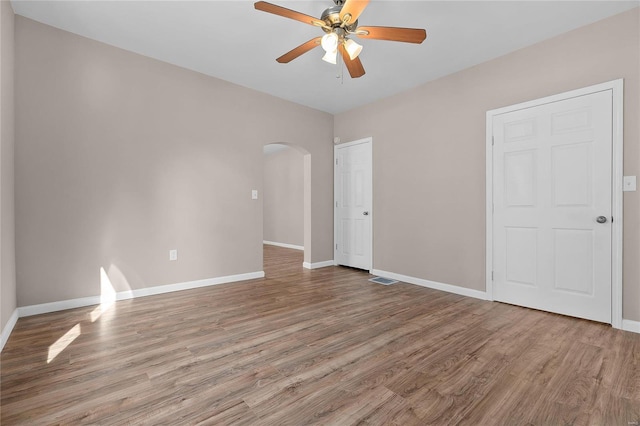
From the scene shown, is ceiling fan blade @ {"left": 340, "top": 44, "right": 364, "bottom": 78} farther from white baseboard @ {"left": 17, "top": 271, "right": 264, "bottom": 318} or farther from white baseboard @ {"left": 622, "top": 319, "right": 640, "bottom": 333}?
white baseboard @ {"left": 622, "top": 319, "right": 640, "bottom": 333}

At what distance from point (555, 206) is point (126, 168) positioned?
183 inches

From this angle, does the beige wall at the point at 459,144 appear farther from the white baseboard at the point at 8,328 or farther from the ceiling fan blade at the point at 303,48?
the white baseboard at the point at 8,328

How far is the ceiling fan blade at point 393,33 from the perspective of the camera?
222 cm

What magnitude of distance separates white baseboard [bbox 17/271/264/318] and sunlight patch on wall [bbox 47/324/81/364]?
1.94 feet

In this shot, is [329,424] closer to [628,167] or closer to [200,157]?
[628,167]

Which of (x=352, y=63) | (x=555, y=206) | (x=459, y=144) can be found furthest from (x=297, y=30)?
Result: (x=555, y=206)

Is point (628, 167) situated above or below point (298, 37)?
below

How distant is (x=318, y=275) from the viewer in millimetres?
4711

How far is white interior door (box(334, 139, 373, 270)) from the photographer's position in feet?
16.2

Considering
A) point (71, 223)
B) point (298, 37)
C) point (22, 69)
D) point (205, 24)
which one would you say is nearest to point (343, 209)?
point (298, 37)

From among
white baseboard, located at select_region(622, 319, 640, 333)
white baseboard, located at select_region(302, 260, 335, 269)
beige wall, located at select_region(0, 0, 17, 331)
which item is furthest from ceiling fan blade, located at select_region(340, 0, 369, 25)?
white baseboard, located at select_region(302, 260, 335, 269)

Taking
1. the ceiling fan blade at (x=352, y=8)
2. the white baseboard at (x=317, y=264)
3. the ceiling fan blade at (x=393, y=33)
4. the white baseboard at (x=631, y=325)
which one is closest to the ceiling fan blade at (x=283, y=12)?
the ceiling fan blade at (x=352, y=8)

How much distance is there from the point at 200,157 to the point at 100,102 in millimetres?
1175

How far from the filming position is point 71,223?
10.1 ft
